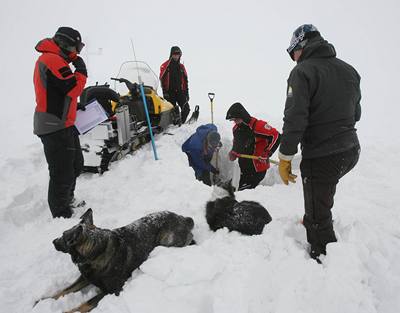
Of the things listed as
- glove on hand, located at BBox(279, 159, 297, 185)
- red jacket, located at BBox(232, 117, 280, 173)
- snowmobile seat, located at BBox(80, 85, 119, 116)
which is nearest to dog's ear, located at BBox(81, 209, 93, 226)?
glove on hand, located at BBox(279, 159, 297, 185)

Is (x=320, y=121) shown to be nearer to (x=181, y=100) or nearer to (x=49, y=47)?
(x=49, y=47)

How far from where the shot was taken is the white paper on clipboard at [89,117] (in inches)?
178

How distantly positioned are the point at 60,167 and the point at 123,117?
2.09 m

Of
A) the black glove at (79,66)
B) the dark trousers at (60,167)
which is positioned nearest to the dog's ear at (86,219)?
the dark trousers at (60,167)

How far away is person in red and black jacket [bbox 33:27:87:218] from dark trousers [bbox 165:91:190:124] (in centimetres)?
468

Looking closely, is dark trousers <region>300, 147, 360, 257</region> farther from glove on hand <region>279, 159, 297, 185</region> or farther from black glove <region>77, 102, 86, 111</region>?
black glove <region>77, 102, 86, 111</region>

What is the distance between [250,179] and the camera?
18.0ft

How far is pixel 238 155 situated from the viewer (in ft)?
17.6

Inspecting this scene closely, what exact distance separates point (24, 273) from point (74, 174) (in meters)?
1.51

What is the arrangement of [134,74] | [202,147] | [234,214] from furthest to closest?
[134,74]
[202,147]
[234,214]

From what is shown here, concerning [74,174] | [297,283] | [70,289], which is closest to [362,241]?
[297,283]

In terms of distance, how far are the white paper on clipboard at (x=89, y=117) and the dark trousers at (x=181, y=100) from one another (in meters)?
3.83

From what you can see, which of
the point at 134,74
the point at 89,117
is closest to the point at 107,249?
the point at 89,117

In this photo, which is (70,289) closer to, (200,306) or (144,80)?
(200,306)
